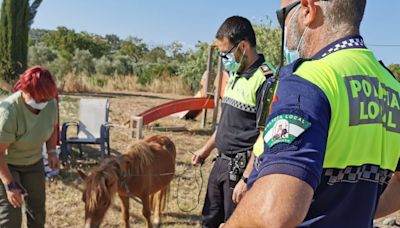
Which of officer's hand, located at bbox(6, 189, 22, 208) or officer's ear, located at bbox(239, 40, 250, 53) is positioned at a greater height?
officer's ear, located at bbox(239, 40, 250, 53)

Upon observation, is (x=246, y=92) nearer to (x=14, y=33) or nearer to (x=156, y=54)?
(x=14, y=33)

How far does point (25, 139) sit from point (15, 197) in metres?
0.42

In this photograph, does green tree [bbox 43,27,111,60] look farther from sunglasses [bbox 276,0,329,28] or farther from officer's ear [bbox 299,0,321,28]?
officer's ear [bbox 299,0,321,28]

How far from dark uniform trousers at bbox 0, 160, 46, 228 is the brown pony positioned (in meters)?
0.45

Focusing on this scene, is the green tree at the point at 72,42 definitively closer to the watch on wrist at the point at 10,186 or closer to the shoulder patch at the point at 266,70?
the watch on wrist at the point at 10,186

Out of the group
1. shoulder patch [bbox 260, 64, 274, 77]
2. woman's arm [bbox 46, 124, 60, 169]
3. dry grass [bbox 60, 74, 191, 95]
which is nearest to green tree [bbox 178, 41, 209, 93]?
dry grass [bbox 60, 74, 191, 95]

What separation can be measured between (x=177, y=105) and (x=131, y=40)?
41.2 meters

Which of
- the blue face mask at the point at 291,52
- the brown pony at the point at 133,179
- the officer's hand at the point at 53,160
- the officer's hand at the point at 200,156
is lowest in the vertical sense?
the brown pony at the point at 133,179

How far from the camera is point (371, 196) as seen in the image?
1.20 meters

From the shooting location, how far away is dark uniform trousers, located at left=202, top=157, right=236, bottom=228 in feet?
10.4

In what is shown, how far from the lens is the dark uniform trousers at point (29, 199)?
3.23 metres

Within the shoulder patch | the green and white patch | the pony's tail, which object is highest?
the shoulder patch

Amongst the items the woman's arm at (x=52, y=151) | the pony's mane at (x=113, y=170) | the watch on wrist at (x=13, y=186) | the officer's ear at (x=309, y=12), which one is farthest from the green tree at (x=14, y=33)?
the officer's ear at (x=309, y=12)

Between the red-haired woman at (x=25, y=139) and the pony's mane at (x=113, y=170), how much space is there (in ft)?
1.49
